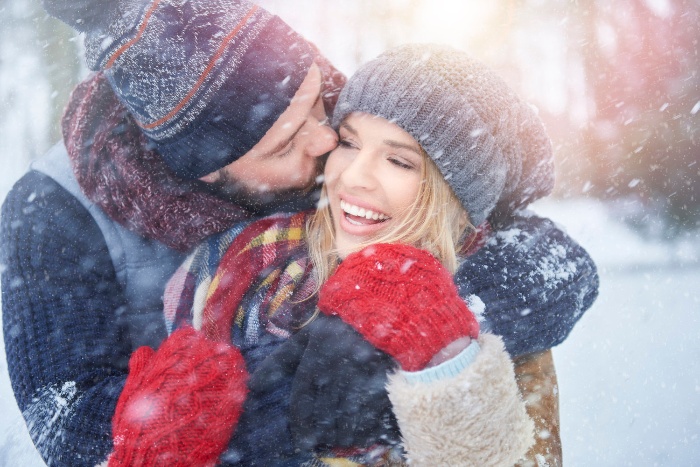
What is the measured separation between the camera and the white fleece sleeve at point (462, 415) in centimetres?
96

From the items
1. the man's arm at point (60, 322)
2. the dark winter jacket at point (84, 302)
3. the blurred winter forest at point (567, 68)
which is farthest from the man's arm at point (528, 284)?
the blurred winter forest at point (567, 68)

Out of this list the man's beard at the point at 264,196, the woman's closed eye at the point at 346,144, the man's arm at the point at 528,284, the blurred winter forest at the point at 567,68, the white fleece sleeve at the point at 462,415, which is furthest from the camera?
the blurred winter forest at the point at 567,68

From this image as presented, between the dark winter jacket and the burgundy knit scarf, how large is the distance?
138mm

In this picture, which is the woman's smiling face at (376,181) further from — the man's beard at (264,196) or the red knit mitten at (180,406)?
the red knit mitten at (180,406)

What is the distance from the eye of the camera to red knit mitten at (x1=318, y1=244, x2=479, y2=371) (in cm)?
97

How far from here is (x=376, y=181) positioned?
52.8 inches

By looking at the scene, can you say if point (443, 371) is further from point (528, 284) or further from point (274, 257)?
point (274, 257)

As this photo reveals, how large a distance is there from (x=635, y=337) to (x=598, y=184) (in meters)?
1.47

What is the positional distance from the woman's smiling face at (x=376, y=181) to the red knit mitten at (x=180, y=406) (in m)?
0.44

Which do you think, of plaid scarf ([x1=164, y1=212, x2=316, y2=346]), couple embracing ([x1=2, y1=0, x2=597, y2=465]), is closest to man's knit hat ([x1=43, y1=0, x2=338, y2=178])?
couple embracing ([x1=2, y1=0, x2=597, y2=465])

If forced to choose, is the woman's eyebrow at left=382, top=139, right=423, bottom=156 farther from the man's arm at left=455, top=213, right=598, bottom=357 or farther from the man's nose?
the man's arm at left=455, top=213, right=598, bottom=357

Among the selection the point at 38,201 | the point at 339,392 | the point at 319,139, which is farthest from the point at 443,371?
the point at 38,201

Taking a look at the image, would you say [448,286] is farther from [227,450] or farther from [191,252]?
[191,252]

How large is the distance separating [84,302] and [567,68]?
11.3 ft
